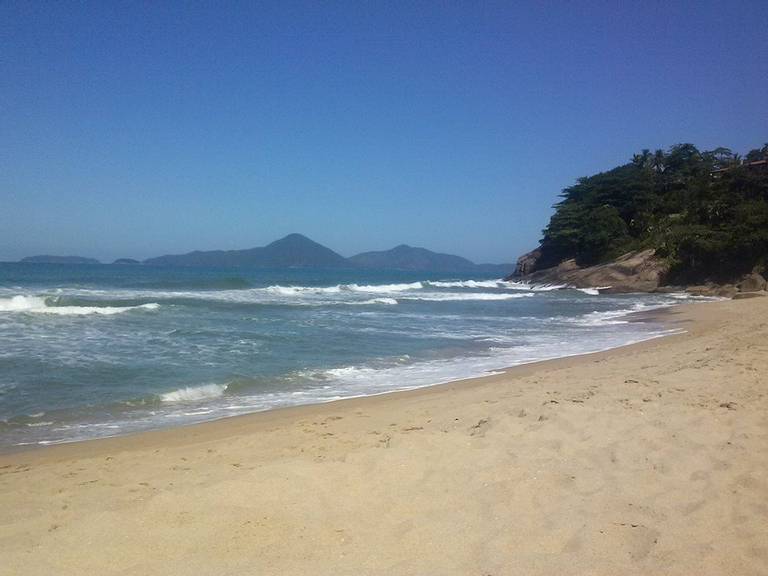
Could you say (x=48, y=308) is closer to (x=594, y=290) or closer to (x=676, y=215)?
(x=594, y=290)

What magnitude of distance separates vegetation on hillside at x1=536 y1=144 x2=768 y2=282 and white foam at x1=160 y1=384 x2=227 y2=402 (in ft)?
103

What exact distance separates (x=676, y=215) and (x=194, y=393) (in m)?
45.5

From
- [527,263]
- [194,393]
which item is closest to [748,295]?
[194,393]

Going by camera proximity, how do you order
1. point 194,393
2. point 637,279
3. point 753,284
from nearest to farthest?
point 194,393
point 753,284
point 637,279

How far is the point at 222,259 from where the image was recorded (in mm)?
196625

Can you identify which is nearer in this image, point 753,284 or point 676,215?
point 753,284

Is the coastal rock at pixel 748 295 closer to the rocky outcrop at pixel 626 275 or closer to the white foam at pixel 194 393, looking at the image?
the rocky outcrop at pixel 626 275

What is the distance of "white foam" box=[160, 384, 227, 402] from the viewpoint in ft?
29.3

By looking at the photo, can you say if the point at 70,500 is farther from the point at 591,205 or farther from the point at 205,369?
the point at 591,205

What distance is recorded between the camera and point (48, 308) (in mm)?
21422

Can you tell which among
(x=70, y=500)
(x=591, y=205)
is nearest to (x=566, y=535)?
(x=70, y=500)

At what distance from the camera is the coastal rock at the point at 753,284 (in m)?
28.4

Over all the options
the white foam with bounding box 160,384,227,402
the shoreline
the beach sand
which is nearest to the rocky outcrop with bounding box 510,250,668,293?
the shoreline

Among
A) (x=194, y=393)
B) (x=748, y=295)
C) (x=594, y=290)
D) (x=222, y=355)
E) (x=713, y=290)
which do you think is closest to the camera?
(x=194, y=393)
